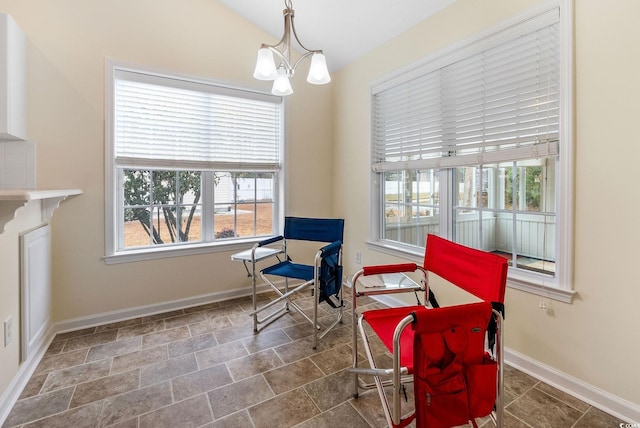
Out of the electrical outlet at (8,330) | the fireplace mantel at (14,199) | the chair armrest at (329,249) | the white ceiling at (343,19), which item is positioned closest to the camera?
the fireplace mantel at (14,199)

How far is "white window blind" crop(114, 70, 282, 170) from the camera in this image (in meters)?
2.79

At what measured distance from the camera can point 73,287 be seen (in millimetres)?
2613

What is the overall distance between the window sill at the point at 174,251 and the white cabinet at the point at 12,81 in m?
1.15

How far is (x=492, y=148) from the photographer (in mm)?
2195

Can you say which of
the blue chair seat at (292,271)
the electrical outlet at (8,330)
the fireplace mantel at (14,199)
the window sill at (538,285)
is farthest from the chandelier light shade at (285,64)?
the electrical outlet at (8,330)

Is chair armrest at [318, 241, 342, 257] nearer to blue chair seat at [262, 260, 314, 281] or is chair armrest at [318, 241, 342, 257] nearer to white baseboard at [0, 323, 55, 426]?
blue chair seat at [262, 260, 314, 281]

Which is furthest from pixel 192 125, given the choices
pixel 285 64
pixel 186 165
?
pixel 285 64

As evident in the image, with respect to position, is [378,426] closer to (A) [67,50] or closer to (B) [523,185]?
(B) [523,185]

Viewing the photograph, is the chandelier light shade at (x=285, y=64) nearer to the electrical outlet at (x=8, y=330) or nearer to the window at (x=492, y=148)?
the window at (x=492, y=148)

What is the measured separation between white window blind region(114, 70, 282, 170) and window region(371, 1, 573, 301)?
1316 millimetres

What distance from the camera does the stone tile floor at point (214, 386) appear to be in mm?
1602

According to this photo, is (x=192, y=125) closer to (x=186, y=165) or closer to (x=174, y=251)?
(x=186, y=165)

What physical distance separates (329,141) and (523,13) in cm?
222

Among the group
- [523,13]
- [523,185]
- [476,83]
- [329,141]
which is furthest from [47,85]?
[523,185]
